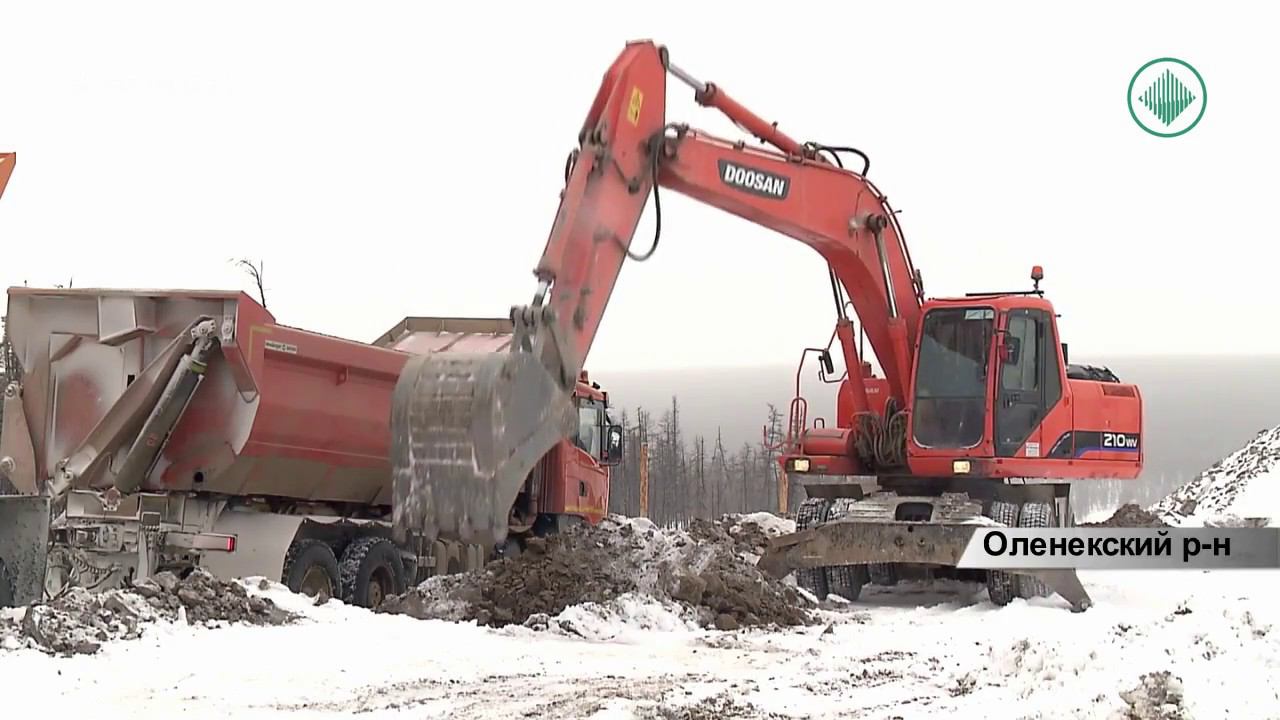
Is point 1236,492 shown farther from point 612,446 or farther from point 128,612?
point 128,612

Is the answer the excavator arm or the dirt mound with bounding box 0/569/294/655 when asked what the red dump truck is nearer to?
the dirt mound with bounding box 0/569/294/655

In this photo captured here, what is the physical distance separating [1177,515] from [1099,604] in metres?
13.3

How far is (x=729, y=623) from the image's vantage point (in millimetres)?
11008

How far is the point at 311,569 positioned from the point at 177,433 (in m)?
1.57

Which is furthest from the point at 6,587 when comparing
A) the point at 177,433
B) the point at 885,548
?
the point at 885,548

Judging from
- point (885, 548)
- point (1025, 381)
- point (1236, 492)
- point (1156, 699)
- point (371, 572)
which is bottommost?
point (1156, 699)

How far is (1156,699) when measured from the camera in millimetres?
6320

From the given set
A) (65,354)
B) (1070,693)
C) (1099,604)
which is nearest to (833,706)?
(1070,693)

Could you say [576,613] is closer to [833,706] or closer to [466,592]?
[466,592]

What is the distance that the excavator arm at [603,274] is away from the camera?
8.16 meters

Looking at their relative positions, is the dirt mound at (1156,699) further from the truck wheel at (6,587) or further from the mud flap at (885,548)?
the truck wheel at (6,587)

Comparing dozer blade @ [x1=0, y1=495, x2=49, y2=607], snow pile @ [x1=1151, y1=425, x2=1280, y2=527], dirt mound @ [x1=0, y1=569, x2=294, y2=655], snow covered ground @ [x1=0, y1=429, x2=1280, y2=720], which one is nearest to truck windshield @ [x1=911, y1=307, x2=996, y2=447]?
snow covered ground @ [x1=0, y1=429, x2=1280, y2=720]

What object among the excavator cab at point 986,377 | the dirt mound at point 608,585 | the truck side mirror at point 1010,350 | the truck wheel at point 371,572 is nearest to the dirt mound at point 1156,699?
the dirt mound at point 608,585

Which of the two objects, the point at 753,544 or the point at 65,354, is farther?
the point at 753,544
